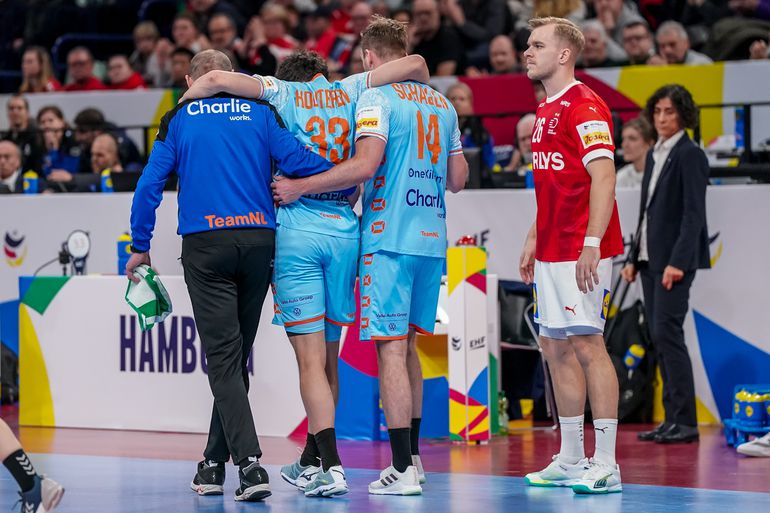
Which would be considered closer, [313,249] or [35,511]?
[35,511]

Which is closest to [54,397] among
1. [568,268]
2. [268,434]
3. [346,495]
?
[268,434]

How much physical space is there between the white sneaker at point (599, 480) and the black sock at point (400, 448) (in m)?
0.71

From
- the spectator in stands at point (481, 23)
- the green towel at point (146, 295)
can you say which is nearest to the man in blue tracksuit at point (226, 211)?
the green towel at point (146, 295)

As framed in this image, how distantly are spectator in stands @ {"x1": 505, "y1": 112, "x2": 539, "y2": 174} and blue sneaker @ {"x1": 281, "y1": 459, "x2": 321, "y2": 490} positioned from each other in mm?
3966

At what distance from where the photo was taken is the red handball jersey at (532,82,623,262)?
554 cm

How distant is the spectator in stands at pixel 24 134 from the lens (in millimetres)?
10825

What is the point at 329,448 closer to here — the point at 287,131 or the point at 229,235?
the point at 229,235

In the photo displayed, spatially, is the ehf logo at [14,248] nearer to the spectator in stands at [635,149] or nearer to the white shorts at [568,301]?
the spectator in stands at [635,149]

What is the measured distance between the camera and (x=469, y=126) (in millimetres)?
9719

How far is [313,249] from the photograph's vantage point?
5.49 meters

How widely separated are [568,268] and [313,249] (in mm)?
1083

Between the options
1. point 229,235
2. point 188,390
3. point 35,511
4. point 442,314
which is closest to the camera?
point 35,511

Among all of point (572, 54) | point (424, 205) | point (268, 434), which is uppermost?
point (572, 54)

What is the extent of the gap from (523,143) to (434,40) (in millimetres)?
2593
